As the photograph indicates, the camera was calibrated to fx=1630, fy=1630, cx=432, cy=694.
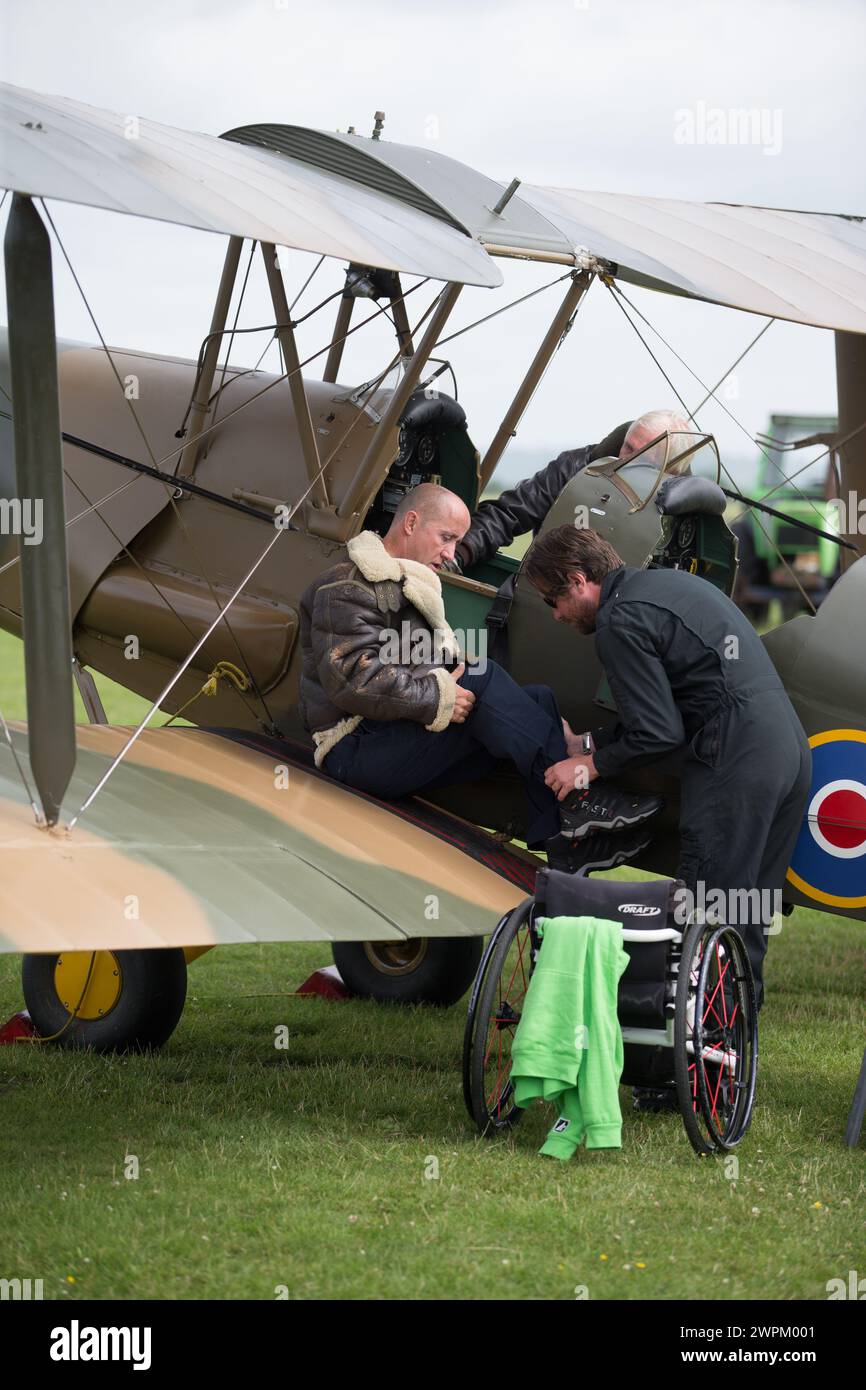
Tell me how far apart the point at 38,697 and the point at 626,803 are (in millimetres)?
1944

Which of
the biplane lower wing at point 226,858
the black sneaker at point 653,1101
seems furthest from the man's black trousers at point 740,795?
the biplane lower wing at point 226,858

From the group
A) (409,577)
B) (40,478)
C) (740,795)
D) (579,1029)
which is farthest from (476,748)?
(40,478)

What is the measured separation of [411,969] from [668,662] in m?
2.45

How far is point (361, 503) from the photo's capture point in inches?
233

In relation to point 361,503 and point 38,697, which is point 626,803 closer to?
point 361,503

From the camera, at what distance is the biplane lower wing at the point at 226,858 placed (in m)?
4.24

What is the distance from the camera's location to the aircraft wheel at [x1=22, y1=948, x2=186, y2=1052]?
5820 mm

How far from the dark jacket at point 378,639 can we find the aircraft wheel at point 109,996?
1172 millimetres

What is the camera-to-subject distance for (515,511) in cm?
620

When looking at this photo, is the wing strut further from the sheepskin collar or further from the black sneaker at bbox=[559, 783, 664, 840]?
the black sneaker at bbox=[559, 783, 664, 840]

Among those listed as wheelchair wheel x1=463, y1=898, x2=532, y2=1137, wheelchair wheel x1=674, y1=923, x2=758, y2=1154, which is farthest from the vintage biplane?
wheelchair wheel x1=674, y1=923, x2=758, y2=1154

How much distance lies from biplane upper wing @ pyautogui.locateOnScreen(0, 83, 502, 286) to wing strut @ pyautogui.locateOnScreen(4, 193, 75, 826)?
0.26m
